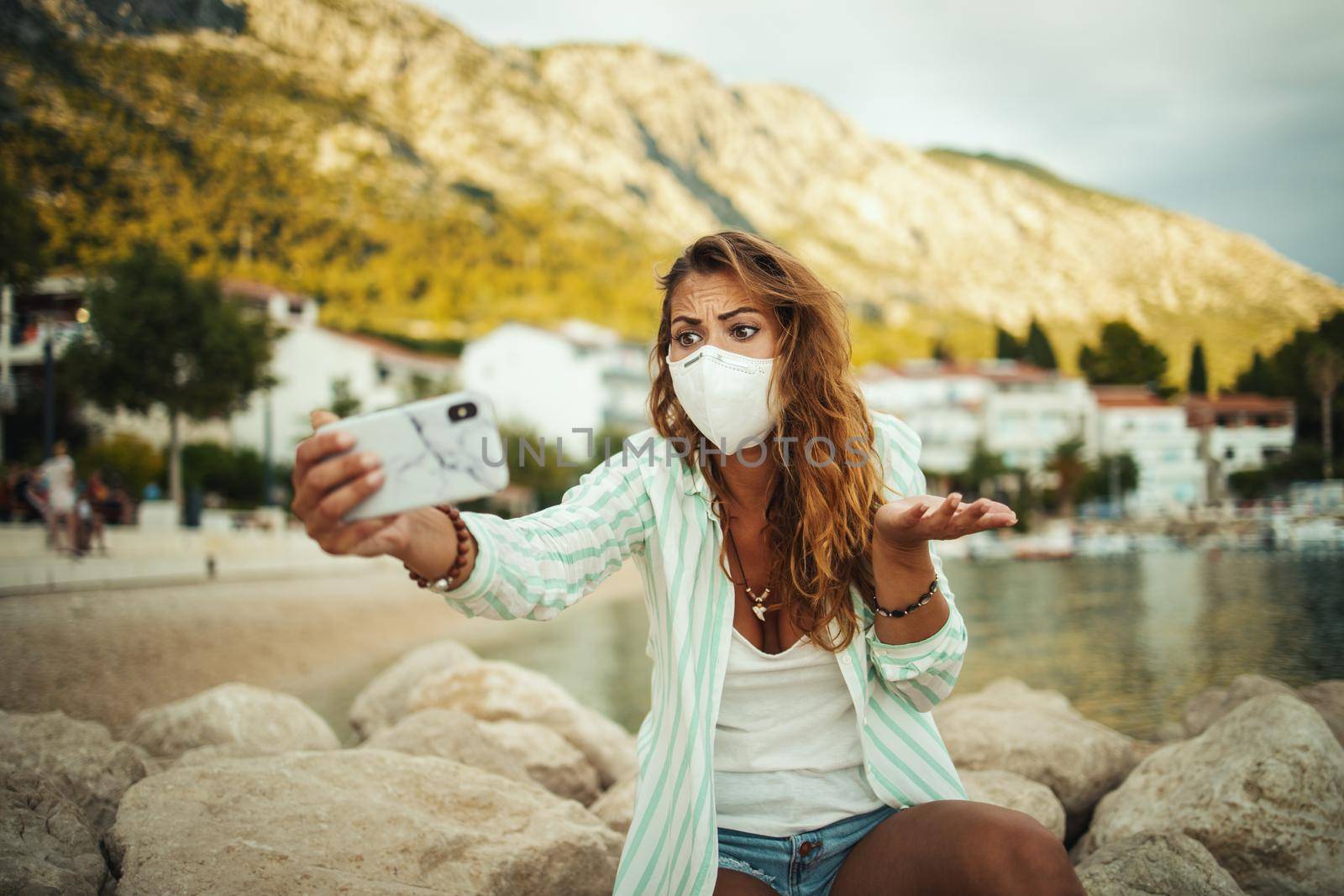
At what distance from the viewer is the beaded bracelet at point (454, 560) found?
4.80ft

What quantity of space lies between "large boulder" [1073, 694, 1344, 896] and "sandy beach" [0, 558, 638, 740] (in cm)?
783

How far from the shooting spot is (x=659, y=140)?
143 m

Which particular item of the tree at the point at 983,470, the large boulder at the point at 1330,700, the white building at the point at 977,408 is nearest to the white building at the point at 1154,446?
the tree at the point at 983,470

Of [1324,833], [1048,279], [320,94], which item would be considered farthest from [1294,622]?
[1048,279]

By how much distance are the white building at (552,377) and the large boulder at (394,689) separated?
40.4m

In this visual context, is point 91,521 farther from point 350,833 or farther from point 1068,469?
point 1068,469

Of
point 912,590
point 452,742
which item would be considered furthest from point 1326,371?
point 912,590

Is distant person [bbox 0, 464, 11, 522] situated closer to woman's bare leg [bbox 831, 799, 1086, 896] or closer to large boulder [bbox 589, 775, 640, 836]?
large boulder [bbox 589, 775, 640, 836]

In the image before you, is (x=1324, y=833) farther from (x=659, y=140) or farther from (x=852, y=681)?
(x=659, y=140)

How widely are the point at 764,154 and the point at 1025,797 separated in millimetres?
155104

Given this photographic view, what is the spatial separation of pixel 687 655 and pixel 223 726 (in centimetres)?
424

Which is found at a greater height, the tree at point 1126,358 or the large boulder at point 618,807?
the tree at point 1126,358

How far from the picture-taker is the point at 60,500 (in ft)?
47.3

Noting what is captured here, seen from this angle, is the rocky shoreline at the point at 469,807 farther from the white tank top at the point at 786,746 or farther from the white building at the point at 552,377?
the white building at the point at 552,377
